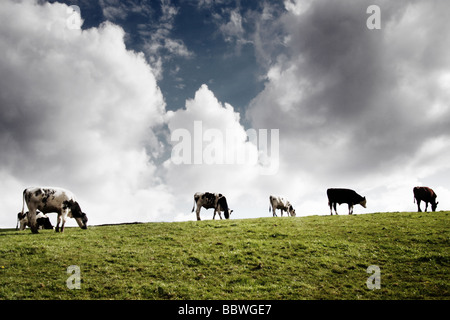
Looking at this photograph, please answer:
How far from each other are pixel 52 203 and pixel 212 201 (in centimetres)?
1856

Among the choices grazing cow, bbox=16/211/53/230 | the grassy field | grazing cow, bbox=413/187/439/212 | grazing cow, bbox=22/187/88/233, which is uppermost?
grazing cow, bbox=413/187/439/212

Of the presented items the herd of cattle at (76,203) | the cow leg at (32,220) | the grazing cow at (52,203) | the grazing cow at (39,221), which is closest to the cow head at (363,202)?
the herd of cattle at (76,203)

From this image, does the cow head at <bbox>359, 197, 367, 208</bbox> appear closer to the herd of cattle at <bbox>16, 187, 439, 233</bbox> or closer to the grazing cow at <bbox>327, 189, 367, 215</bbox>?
the herd of cattle at <bbox>16, 187, 439, 233</bbox>

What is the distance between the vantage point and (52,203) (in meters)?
21.3

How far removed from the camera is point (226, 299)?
10.9 metres

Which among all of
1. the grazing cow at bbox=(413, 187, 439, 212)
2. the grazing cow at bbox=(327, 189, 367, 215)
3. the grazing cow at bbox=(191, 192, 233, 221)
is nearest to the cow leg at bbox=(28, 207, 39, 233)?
the grazing cow at bbox=(191, 192, 233, 221)

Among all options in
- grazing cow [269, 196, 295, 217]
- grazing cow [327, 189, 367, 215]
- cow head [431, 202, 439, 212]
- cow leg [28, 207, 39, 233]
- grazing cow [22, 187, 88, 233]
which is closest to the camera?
cow leg [28, 207, 39, 233]

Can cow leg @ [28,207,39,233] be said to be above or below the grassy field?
above

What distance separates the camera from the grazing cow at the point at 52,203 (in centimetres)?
2053

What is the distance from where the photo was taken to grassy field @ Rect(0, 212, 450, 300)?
37.4 feet

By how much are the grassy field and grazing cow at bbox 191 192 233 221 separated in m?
12.9

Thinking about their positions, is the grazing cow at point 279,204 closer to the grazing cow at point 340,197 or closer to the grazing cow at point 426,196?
the grazing cow at point 340,197
